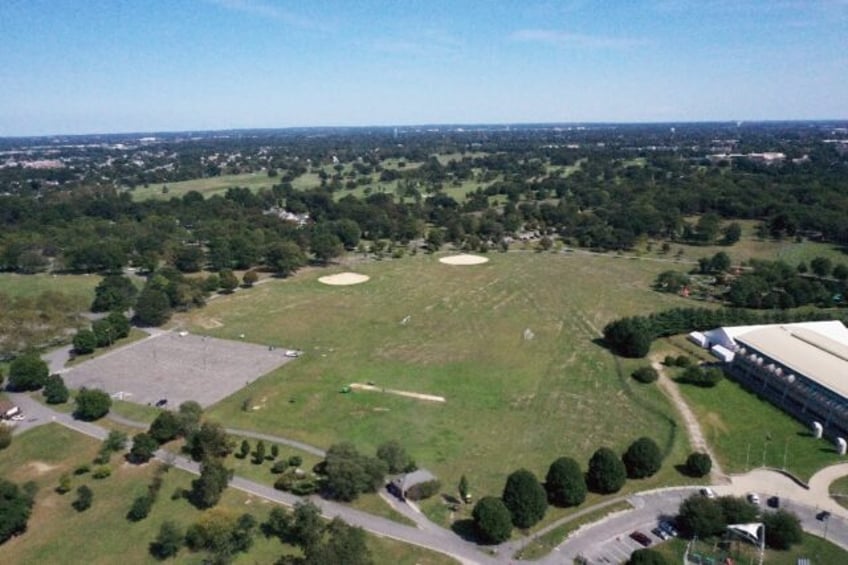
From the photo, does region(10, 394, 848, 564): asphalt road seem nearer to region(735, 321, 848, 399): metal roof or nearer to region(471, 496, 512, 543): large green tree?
region(471, 496, 512, 543): large green tree

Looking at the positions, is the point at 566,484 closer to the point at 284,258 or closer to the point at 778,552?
the point at 778,552

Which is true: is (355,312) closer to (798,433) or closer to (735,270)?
(798,433)

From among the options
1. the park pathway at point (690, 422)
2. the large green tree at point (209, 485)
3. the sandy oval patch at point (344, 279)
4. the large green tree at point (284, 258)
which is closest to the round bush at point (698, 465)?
the park pathway at point (690, 422)

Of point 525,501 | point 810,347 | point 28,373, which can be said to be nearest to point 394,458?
point 525,501

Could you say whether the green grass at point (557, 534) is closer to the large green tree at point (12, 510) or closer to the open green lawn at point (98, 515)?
the open green lawn at point (98, 515)

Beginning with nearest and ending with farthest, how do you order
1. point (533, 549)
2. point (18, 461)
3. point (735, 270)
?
point (533, 549) < point (18, 461) < point (735, 270)

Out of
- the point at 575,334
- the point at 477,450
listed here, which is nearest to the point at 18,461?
the point at 477,450
